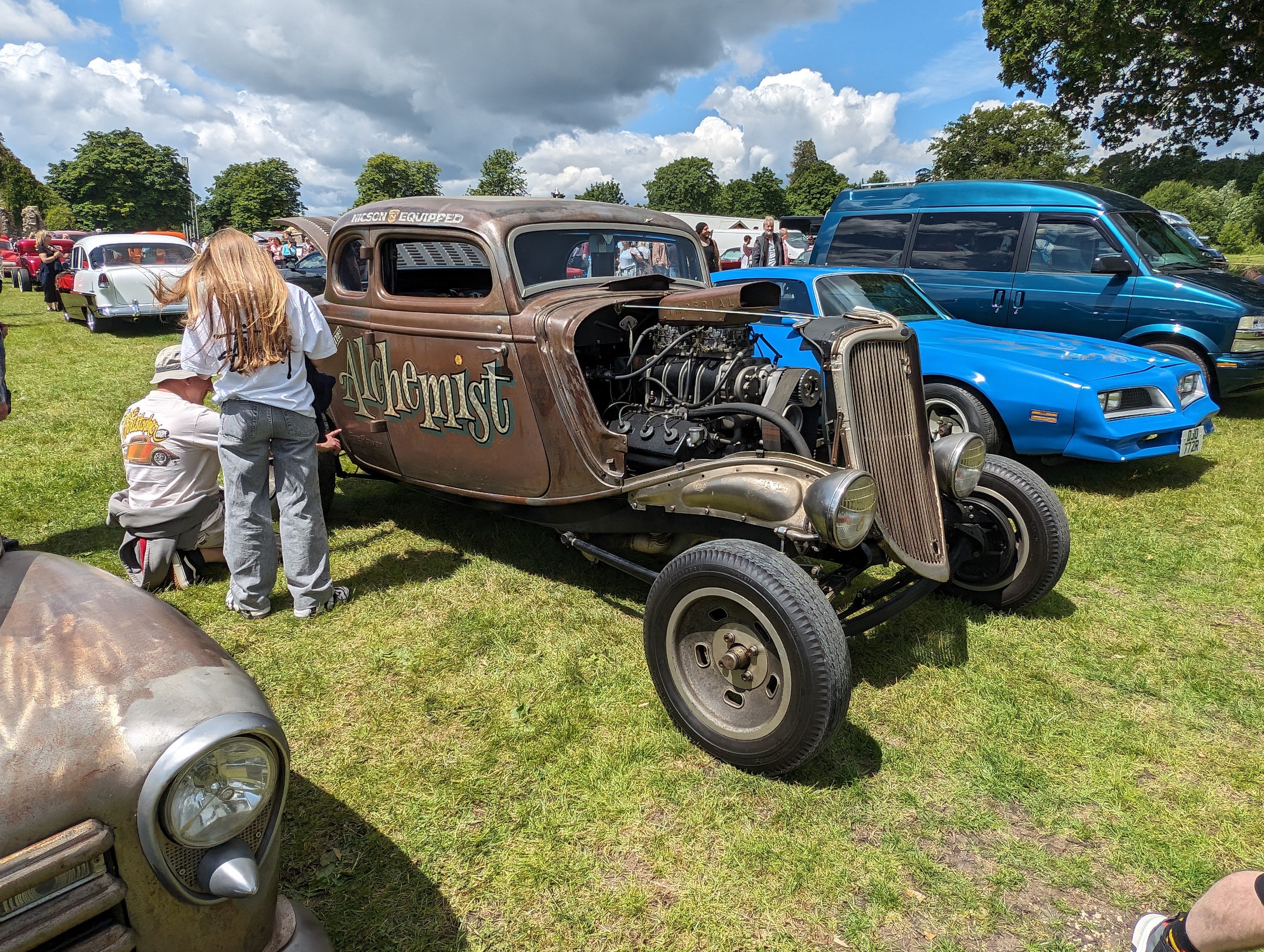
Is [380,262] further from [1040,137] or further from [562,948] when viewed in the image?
[1040,137]

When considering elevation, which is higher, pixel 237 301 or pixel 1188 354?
pixel 237 301

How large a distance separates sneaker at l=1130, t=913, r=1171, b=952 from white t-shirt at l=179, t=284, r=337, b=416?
361 centimetres

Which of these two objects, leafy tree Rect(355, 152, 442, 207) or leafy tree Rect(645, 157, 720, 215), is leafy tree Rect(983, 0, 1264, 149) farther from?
leafy tree Rect(645, 157, 720, 215)

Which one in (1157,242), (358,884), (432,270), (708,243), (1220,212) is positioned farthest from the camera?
(1220,212)

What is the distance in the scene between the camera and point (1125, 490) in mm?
5609

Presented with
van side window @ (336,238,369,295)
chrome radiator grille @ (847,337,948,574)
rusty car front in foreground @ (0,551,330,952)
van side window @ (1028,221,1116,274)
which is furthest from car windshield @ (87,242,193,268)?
rusty car front in foreground @ (0,551,330,952)

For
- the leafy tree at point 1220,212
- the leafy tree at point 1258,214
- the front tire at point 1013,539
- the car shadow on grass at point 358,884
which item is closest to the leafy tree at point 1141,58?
the front tire at point 1013,539

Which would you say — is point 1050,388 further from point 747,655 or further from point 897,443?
point 747,655

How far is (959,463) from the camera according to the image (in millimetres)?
3316

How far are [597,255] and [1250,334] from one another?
647 centimetres

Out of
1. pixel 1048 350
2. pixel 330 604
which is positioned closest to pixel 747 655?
pixel 330 604

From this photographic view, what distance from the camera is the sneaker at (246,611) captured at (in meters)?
3.63

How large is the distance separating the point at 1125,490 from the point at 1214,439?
89.6 inches

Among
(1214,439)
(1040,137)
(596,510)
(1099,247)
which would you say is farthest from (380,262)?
(1040,137)
